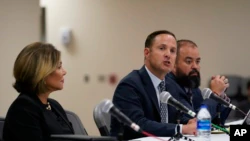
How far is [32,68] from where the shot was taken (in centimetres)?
252

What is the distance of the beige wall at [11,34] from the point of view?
15.3 feet

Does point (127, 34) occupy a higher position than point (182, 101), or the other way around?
point (127, 34)

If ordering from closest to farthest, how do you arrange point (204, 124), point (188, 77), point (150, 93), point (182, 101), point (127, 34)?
point (204, 124)
point (150, 93)
point (182, 101)
point (188, 77)
point (127, 34)

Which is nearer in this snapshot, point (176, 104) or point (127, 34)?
point (176, 104)

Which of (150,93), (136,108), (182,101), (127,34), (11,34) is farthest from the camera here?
(127,34)

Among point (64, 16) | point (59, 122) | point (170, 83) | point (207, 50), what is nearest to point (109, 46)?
point (64, 16)

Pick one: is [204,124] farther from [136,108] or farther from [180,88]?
[180,88]

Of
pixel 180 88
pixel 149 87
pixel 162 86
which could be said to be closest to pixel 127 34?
pixel 180 88

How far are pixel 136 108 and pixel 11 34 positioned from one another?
7.41 ft

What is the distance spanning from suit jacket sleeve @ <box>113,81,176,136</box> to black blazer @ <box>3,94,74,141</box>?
432mm

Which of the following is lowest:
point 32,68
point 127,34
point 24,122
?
point 24,122

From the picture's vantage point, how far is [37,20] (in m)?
4.97

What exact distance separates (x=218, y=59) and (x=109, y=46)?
1.41 meters

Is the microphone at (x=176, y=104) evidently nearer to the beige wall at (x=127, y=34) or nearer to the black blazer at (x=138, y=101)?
the black blazer at (x=138, y=101)
